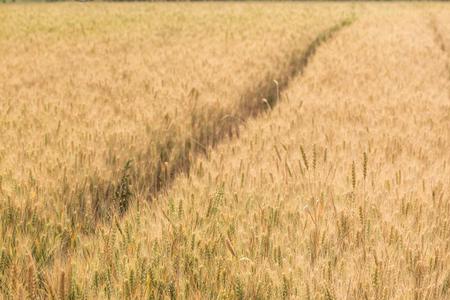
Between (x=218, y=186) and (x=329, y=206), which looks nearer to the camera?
(x=329, y=206)

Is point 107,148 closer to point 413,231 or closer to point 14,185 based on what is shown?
point 14,185

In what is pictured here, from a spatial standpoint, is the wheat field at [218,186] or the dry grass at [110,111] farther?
the dry grass at [110,111]

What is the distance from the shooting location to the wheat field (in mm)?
1432

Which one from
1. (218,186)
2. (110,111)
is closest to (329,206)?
(218,186)

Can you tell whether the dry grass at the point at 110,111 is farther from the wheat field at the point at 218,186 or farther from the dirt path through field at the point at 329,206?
the dirt path through field at the point at 329,206

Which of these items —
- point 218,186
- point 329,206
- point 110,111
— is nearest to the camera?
point 329,206

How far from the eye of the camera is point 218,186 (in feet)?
6.93

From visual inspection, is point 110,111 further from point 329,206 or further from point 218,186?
point 329,206

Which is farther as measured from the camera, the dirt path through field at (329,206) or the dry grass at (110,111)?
the dry grass at (110,111)

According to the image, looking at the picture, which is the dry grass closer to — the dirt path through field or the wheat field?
the wheat field

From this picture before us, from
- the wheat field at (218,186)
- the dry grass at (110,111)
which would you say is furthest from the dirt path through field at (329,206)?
the dry grass at (110,111)

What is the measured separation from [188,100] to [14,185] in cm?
190

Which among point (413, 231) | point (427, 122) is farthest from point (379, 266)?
point (427, 122)

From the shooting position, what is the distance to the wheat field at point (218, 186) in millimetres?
1432
